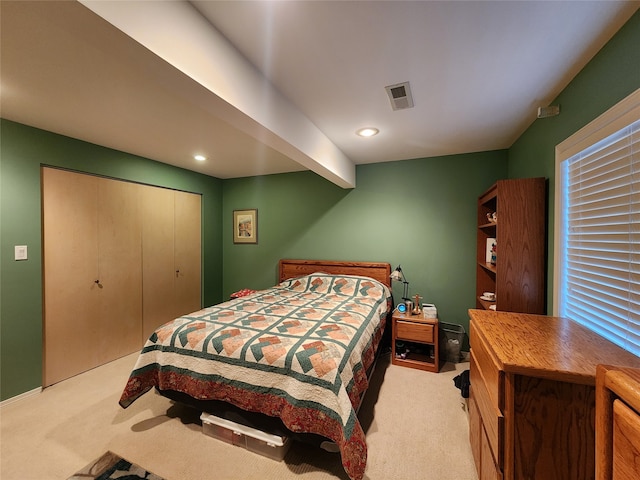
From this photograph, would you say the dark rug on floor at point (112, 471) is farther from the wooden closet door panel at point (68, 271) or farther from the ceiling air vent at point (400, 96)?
the ceiling air vent at point (400, 96)

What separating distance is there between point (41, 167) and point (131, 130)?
2.85 feet

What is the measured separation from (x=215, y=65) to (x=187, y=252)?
123 inches

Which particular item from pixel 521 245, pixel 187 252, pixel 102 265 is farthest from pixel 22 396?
pixel 521 245

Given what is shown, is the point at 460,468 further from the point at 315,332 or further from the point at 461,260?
the point at 461,260

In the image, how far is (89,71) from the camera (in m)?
1.55

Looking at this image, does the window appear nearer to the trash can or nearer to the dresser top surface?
the dresser top surface

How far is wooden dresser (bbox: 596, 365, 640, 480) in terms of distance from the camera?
0.41 meters

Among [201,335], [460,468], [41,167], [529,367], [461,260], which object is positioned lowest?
[460,468]

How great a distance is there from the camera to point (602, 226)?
136 centimetres

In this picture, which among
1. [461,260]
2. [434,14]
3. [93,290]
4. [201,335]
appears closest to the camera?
[434,14]

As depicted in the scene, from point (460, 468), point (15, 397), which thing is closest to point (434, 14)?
point (460, 468)

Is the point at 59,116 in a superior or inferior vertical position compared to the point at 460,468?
superior

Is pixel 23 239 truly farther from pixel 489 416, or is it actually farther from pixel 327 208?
pixel 489 416

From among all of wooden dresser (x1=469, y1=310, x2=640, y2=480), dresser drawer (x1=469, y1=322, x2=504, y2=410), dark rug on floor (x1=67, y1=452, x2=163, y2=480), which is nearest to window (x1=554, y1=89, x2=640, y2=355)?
wooden dresser (x1=469, y1=310, x2=640, y2=480)
